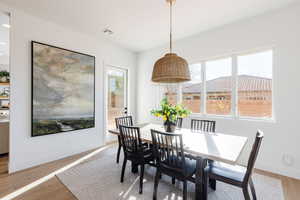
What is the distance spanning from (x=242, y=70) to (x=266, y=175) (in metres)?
1.99

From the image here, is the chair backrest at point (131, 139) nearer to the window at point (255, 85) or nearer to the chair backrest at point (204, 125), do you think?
the chair backrest at point (204, 125)

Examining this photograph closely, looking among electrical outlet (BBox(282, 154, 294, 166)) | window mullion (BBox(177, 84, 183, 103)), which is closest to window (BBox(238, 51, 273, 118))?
electrical outlet (BBox(282, 154, 294, 166))

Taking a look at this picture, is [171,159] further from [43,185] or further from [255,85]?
[255,85]

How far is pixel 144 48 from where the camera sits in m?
4.41

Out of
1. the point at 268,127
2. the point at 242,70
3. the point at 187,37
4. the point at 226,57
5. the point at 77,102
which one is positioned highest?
the point at 187,37

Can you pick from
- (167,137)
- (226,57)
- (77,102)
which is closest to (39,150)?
(77,102)

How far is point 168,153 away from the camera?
1.69m

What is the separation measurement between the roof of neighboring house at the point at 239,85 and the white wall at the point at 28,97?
2.81 m

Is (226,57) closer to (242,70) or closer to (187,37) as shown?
(242,70)

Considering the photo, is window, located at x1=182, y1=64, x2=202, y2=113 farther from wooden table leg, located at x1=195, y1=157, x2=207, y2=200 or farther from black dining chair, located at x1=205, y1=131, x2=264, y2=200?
wooden table leg, located at x1=195, y1=157, x2=207, y2=200

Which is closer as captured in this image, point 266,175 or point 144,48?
point 266,175

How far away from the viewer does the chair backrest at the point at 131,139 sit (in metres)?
1.96

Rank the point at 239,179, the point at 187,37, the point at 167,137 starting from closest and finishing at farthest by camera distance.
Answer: the point at 239,179 < the point at 167,137 < the point at 187,37

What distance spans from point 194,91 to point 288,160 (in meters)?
2.13
